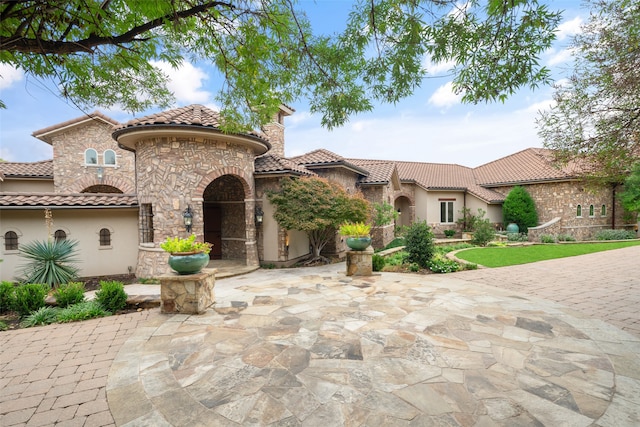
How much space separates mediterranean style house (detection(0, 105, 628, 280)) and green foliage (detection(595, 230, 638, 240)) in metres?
4.19

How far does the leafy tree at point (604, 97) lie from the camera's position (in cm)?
466

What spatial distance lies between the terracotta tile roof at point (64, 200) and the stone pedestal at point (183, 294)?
19.3 ft

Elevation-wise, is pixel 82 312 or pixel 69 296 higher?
pixel 69 296

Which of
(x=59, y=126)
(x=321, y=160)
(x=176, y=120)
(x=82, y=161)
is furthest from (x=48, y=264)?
(x=59, y=126)

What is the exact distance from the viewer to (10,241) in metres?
9.23

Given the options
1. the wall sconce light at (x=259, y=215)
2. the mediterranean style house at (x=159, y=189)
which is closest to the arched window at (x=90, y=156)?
the mediterranean style house at (x=159, y=189)

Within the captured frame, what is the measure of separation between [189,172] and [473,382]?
30.6 ft

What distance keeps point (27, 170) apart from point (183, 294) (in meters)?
18.3

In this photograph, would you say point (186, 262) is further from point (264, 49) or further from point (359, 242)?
point (359, 242)

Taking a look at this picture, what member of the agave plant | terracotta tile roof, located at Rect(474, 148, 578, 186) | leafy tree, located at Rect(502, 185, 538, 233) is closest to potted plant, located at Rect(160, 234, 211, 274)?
the agave plant

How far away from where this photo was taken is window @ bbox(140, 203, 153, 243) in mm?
10036

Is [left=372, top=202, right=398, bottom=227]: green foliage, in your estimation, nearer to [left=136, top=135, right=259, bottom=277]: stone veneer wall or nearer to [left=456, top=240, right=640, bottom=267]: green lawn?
[left=456, top=240, right=640, bottom=267]: green lawn

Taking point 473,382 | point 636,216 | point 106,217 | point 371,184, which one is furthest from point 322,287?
point 636,216

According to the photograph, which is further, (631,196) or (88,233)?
(631,196)
